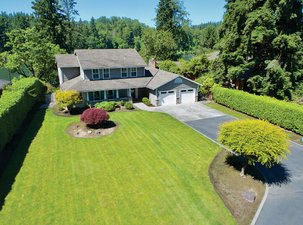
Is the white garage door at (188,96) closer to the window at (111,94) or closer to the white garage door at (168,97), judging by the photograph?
the white garage door at (168,97)

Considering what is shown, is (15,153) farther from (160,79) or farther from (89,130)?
(160,79)

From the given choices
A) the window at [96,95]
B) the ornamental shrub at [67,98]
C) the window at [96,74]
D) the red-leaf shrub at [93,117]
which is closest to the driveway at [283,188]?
the red-leaf shrub at [93,117]

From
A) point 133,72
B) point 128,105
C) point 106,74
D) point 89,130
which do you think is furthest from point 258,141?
point 106,74

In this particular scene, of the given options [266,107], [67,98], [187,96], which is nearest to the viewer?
[266,107]

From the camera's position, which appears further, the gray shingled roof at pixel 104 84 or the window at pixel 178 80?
the window at pixel 178 80

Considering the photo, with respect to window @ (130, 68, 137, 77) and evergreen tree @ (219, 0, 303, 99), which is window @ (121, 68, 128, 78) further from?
evergreen tree @ (219, 0, 303, 99)

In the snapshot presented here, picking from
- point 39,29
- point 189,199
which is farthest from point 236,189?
point 39,29

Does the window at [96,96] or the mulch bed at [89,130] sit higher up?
the window at [96,96]
